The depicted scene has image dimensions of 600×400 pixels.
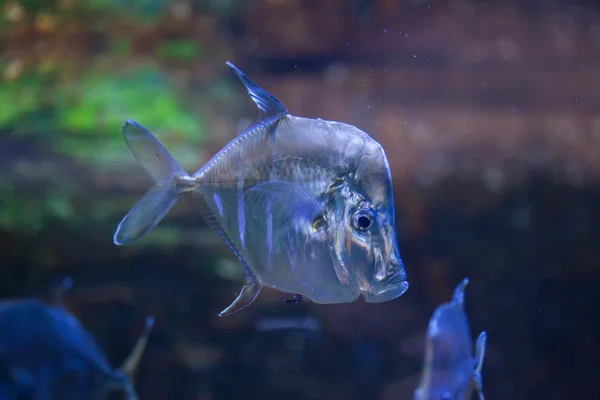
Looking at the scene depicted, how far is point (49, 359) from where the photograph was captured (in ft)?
4.37

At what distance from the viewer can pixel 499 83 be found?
190 cm

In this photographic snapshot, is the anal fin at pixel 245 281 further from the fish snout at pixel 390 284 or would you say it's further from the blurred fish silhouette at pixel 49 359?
the blurred fish silhouette at pixel 49 359

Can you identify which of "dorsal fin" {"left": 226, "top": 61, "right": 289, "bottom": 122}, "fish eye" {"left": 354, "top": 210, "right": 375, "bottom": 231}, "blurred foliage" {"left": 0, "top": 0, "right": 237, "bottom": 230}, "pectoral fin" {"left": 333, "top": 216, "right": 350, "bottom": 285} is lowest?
"blurred foliage" {"left": 0, "top": 0, "right": 237, "bottom": 230}

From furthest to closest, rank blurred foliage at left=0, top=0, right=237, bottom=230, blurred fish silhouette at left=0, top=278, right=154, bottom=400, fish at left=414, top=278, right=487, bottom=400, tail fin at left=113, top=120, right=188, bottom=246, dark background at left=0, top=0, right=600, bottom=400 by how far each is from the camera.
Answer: blurred foliage at left=0, top=0, right=237, bottom=230 → dark background at left=0, top=0, right=600, bottom=400 → blurred fish silhouette at left=0, top=278, right=154, bottom=400 → fish at left=414, top=278, right=487, bottom=400 → tail fin at left=113, top=120, right=188, bottom=246

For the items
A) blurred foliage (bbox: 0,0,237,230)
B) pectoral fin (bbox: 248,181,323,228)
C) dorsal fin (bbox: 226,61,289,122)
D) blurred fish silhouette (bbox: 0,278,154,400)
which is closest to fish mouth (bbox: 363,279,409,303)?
pectoral fin (bbox: 248,181,323,228)

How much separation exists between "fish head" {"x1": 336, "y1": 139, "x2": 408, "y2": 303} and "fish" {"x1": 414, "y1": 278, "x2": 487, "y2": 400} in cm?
50

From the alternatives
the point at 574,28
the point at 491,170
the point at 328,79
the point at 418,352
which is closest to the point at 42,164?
the point at 328,79

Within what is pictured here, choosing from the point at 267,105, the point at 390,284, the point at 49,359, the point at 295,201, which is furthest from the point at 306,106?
the point at 49,359

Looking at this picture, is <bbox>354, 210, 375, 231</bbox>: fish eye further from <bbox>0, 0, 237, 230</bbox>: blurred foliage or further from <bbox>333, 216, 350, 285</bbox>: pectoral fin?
<bbox>0, 0, 237, 230</bbox>: blurred foliage

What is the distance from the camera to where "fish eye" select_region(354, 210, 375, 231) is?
790mm

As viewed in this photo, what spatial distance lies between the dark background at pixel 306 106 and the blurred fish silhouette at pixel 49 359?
54 centimetres

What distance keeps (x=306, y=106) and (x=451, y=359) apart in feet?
2.88

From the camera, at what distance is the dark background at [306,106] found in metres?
1.77

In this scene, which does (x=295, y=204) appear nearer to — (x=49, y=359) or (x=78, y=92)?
(x=49, y=359)
